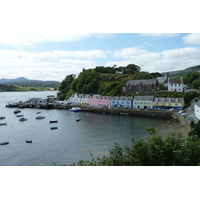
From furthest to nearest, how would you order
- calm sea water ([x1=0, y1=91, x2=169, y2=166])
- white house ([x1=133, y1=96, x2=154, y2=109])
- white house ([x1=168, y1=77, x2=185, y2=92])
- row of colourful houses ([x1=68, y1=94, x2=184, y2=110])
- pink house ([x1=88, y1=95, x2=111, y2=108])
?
pink house ([x1=88, y1=95, x2=111, y2=108]), white house ([x1=168, y1=77, x2=185, y2=92]), white house ([x1=133, y1=96, x2=154, y2=109]), row of colourful houses ([x1=68, y1=94, x2=184, y2=110]), calm sea water ([x1=0, y1=91, x2=169, y2=166])

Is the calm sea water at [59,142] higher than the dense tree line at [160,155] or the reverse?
the reverse

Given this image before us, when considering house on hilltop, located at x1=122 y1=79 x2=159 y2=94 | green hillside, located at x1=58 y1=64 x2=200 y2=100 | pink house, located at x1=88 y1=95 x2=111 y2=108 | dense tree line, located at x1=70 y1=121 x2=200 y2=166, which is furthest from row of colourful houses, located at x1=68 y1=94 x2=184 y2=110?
dense tree line, located at x1=70 y1=121 x2=200 y2=166

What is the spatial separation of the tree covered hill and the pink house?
10.7 ft

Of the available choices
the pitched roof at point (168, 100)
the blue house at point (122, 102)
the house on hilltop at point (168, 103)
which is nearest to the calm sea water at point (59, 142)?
the house on hilltop at point (168, 103)

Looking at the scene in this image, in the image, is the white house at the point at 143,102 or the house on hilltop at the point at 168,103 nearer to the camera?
the house on hilltop at the point at 168,103

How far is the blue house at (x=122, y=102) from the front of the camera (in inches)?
1071

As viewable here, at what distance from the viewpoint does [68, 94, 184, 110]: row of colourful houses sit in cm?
2386

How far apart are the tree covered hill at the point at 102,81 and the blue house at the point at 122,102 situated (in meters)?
4.05

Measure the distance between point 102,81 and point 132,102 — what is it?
14.5m

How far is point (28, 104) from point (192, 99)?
26635mm

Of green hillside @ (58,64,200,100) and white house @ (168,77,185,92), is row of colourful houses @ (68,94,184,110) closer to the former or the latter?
green hillside @ (58,64,200,100)

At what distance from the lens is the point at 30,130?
1653 centimetres

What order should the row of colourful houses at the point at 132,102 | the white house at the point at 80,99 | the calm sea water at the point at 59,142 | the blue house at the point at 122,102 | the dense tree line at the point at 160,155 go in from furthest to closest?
the white house at the point at 80,99 < the blue house at the point at 122,102 < the row of colourful houses at the point at 132,102 < the calm sea water at the point at 59,142 < the dense tree line at the point at 160,155

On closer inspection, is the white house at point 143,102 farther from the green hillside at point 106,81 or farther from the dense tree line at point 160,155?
the dense tree line at point 160,155
